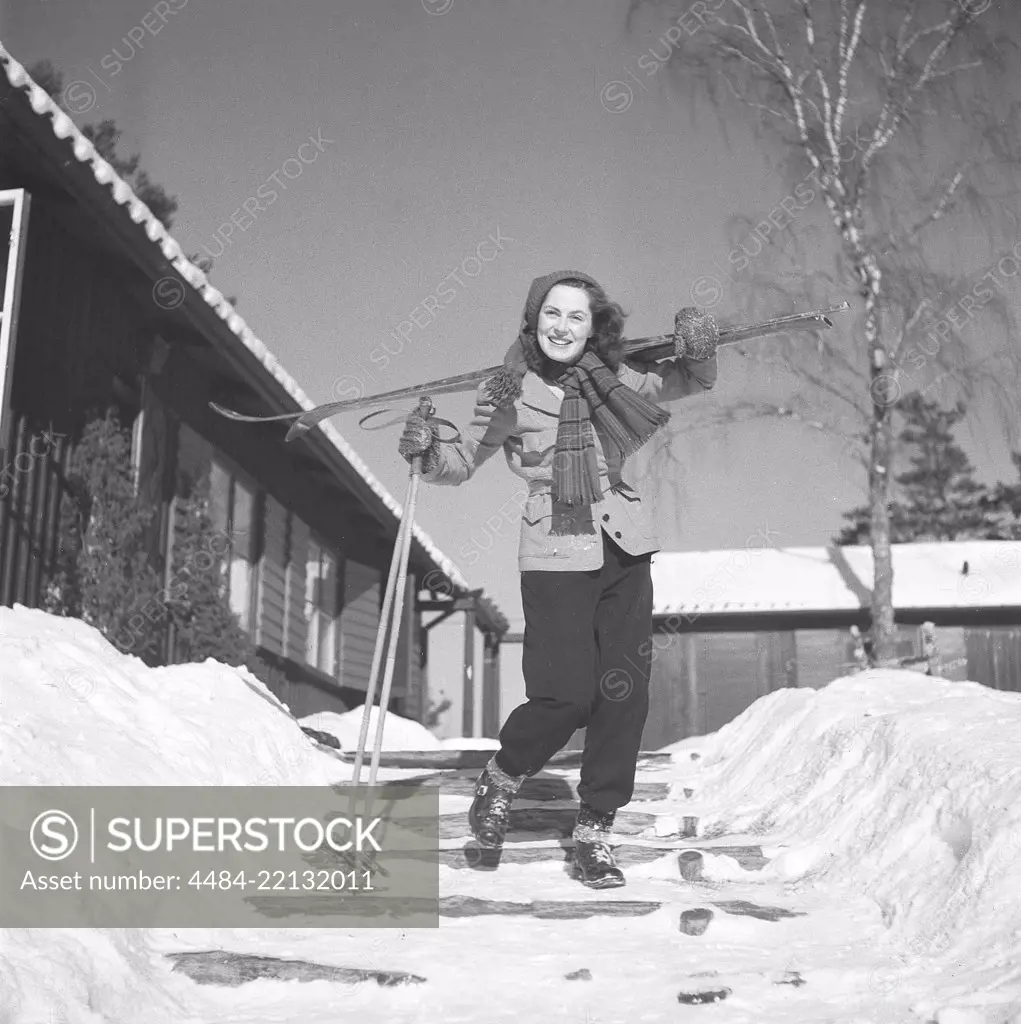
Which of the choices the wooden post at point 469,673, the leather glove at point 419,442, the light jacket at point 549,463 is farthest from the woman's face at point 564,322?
the wooden post at point 469,673

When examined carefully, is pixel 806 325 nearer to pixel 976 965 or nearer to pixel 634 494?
pixel 634 494

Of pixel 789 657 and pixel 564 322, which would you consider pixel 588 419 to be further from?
pixel 789 657

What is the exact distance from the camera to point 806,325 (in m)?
3.64

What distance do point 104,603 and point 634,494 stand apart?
13.6 ft

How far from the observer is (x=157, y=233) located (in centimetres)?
691

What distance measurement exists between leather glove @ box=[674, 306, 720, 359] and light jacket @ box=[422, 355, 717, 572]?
52 mm

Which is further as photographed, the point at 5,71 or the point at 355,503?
the point at 355,503

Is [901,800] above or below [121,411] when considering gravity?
below

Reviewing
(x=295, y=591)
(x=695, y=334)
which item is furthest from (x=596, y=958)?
Result: (x=295, y=591)

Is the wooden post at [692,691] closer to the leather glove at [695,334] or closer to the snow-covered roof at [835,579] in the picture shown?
the snow-covered roof at [835,579]

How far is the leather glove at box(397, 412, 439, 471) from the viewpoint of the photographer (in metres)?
3.85

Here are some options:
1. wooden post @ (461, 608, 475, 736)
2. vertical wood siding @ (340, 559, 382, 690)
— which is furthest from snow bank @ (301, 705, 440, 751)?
wooden post @ (461, 608, 475, 736)

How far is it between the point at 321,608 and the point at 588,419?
926 centimetres

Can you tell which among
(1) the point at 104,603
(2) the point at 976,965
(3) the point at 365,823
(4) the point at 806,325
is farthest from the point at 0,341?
(2) the point at 976,965
